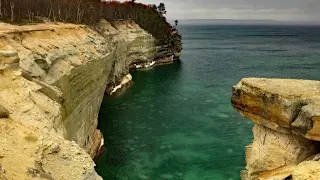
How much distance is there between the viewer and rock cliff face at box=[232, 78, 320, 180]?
53.6 feet

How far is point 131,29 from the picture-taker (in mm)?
84312

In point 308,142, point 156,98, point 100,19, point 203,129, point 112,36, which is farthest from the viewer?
point 100,19

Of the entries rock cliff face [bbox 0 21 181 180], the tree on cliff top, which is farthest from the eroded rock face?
the tree on cliff top

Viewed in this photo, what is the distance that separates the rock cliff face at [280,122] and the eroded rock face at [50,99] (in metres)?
9.12

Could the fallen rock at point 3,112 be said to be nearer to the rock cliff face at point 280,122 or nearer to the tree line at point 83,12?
the rock cliff face at point 280,122

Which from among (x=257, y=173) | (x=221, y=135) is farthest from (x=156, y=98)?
(x=257, y=173)

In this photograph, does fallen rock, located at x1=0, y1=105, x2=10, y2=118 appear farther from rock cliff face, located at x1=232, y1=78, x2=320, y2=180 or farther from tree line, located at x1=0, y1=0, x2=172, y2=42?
tree line, located at x1=0, y1=0, x2=172, y2=42

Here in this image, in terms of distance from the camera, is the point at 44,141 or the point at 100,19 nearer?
the point at 44,141

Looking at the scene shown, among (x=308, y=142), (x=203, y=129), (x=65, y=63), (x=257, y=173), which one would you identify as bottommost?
(x=203, y=129)

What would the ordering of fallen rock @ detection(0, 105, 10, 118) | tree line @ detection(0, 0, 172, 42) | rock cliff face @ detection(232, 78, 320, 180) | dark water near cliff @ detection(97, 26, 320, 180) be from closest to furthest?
fallen rock @ detection(0, 105, 10, 118)
rock cliff face @ detection(232, 78, 320, 180)
dark water near cliff @ detection(97, 26, 320, 180)
tree line @ detection(0, 0, 172, 42)

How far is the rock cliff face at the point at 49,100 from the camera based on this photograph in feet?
42.2

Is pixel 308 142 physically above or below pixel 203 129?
above

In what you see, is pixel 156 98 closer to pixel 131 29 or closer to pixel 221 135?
pixel 221 135

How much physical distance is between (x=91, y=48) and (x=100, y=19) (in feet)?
110
